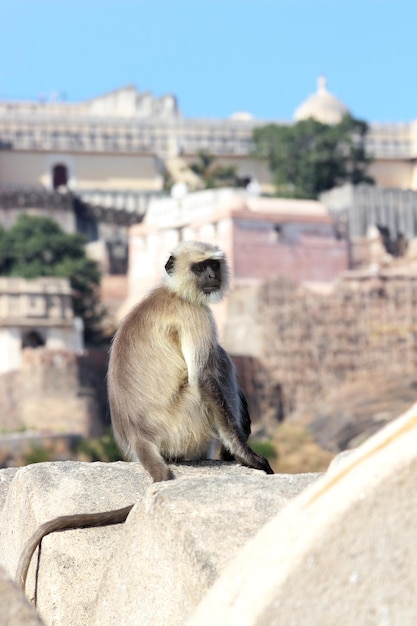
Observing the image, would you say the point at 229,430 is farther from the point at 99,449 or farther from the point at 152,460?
the point at 99,449

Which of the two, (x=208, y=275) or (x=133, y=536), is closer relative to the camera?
(x=133, y=536)

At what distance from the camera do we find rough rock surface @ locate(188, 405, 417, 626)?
2.95m

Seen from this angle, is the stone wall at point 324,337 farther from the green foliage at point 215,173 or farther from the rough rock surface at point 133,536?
the rough rock surface at point 133,536

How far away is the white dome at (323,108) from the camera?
212ft

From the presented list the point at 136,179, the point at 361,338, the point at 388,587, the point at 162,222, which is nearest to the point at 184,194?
the point at 162,222

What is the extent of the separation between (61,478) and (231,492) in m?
1.08

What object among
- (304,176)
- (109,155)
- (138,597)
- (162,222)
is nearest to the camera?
(138,597)

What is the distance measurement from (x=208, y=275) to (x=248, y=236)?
1536 inches

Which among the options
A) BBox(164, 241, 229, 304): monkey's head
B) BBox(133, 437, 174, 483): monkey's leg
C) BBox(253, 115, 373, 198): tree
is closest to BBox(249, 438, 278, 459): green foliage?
BBox(253, 115, 373, 198): tree

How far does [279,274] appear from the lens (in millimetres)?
45281

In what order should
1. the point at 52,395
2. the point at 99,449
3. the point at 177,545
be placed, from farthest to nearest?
the point at 52,395 < the point at 99,449 < the point at 177,545

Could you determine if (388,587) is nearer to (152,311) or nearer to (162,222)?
(152,311)

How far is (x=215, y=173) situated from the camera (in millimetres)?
58125

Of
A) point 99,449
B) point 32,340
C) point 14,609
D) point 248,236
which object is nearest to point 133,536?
point 14,609
